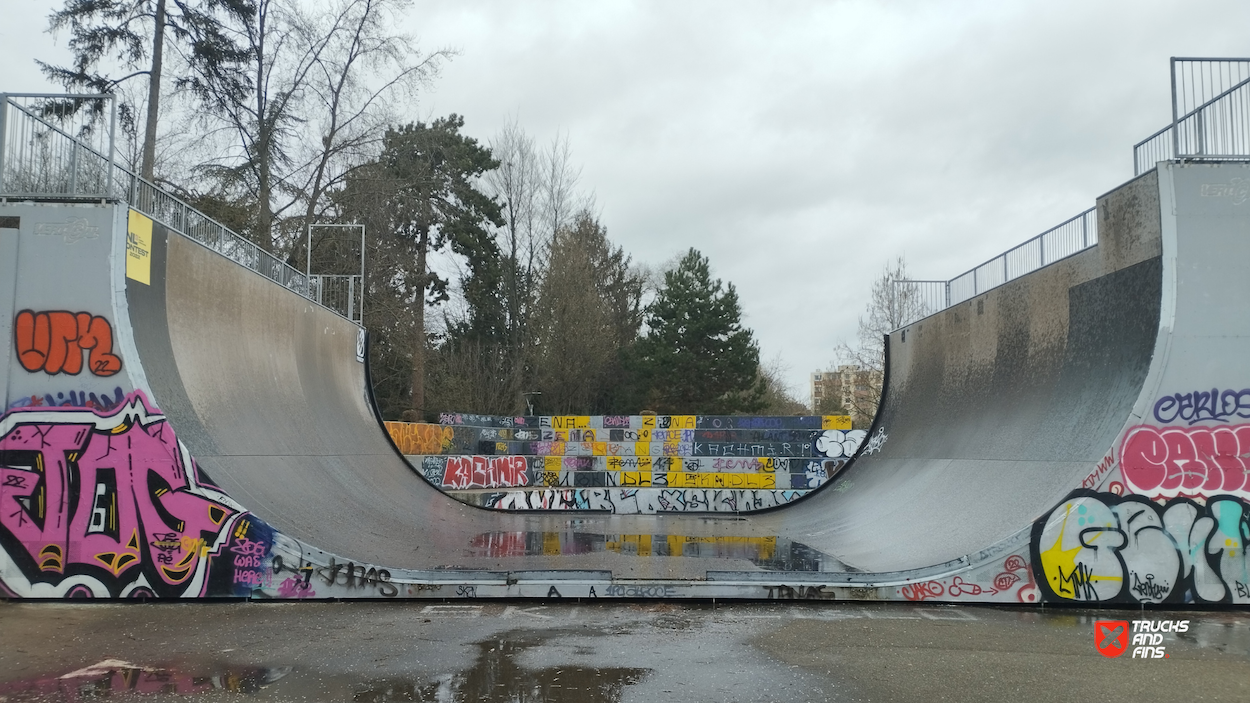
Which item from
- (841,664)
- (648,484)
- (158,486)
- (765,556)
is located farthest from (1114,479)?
(648,484)

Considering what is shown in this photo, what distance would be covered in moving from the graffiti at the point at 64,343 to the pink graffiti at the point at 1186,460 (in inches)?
425

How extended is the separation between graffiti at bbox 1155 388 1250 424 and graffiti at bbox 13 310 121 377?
36.5ft

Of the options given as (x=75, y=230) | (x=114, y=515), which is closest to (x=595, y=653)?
(x=114, y=515)

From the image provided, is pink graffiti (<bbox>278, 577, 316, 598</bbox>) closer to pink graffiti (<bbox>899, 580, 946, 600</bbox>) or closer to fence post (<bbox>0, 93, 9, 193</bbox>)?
fence post (<bbox>0, 93, 9, 193</bbox>)

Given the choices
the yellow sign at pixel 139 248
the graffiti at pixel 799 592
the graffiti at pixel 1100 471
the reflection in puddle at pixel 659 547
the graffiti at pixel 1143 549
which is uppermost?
the yellow sign at pixel 139 248

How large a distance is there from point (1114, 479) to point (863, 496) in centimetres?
784

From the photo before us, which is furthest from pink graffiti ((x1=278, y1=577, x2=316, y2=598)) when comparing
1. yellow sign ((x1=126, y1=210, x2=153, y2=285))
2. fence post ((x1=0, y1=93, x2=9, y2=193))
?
fence post ((x1=0, y1=93, x2=9, y2=193))

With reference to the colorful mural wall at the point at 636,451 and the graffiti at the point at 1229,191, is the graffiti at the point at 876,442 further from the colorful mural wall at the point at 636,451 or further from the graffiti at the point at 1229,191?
the graffiti at the point at 1229,191

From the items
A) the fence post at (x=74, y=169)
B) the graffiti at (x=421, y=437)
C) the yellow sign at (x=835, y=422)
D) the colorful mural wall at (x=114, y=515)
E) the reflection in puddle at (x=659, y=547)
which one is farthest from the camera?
the yellow sign at (x=835, y=422)

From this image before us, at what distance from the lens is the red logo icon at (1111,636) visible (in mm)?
7191

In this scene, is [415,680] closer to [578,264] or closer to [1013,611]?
[1013,611]

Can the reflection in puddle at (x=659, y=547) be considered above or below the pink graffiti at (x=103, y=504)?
below

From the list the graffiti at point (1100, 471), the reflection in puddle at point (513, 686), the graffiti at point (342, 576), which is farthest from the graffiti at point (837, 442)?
the reflection in puddle at point (513, 686)

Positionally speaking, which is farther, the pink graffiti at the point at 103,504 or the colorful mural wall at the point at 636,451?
the colorful mural wall at the point at 636,451
